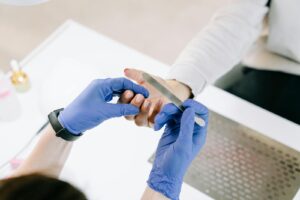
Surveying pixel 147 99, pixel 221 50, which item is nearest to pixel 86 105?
pixel 147 99

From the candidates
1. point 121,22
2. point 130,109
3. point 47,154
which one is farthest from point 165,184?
point 121,22

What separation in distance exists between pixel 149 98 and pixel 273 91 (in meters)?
0.45

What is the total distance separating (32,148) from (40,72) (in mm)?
250

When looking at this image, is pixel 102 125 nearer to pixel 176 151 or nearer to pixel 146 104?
pixel 146 104

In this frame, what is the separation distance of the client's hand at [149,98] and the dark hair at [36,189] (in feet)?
1.18

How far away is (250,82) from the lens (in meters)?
1.29

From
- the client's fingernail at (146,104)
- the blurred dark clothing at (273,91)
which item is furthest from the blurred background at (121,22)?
the client's fingernail at (146,104)

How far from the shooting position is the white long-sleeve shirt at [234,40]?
3.60ft

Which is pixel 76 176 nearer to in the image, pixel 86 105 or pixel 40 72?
pixel 86 105

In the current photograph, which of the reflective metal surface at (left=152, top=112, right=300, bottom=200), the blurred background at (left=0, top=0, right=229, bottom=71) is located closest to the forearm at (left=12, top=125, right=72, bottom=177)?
the reflective metal surface at (left=152, top=112, right=300, bottom=200)

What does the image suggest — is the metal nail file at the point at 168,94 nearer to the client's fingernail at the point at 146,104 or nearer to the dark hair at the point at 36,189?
the client's fingernail at the point at 146,104

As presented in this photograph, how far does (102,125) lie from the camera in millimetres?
1077

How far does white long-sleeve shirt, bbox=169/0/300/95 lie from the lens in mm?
1097

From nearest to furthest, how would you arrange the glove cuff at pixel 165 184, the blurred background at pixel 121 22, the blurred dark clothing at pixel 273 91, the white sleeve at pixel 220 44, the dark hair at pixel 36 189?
the dark hair at pixel 36 189
the glove cuff at pixel 165 184
the white sleeve at pixel 220 44
the blurred dark clothing at pixel 273 91
the blurred background at pixel 121 22
